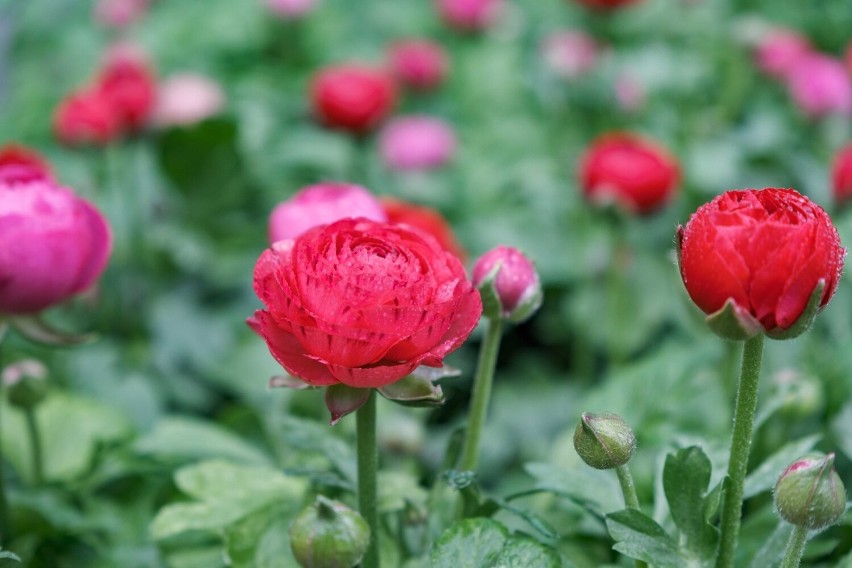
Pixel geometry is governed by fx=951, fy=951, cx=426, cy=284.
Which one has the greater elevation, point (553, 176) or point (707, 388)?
point (553, 176)

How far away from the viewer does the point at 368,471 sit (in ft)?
1.77

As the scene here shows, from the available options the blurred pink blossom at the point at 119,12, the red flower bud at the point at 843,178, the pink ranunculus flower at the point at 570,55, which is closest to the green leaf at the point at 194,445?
the red flower bud at the point at 843,178

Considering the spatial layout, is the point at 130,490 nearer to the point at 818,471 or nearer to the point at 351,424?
the point at 351,424

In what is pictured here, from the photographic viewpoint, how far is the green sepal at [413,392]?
1.60 feet

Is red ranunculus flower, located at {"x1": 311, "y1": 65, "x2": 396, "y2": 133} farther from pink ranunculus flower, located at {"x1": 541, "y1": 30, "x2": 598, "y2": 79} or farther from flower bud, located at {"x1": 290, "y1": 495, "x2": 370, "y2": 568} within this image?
flower bud, located at {"x1": 290, "y1": 495, "x2": 370, "y2": 568}

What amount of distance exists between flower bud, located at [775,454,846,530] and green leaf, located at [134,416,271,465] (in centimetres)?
48

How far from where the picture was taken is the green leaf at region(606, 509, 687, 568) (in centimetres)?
50

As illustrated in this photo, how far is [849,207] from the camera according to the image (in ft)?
3.48

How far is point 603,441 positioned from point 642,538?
0.22 ft

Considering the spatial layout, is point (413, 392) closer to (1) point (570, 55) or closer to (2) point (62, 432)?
(2) point (62, 432)

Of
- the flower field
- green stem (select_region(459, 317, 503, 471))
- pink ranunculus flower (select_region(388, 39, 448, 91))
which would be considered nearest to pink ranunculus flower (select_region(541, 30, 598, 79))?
the flower field

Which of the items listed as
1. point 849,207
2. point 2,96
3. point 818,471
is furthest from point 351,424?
point 2,96

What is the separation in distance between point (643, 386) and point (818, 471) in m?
0.37

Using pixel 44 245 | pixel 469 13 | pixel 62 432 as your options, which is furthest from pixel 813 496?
pixel 469 13
